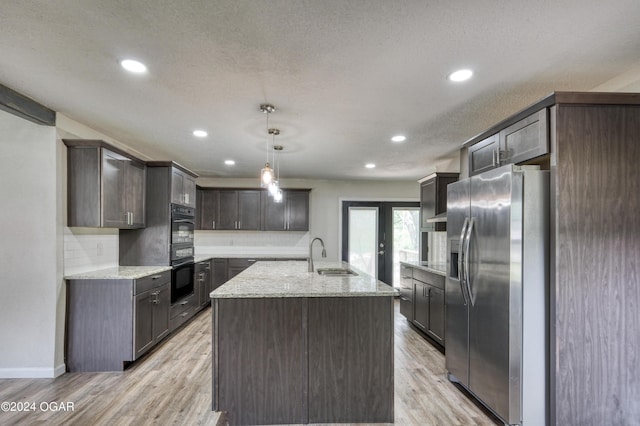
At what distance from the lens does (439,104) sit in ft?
9.20

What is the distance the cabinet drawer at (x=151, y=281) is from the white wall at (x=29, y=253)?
2.24 feet

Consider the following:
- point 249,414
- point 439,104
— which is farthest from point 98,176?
point 439,104

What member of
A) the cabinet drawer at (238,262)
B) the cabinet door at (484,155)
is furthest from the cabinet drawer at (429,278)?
the cabinet drawer at (238,262)

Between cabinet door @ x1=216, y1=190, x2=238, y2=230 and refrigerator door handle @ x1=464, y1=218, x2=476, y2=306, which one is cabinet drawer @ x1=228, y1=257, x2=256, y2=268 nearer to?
cabinet door @ x1=216, y1=190, x2=238, y2=230

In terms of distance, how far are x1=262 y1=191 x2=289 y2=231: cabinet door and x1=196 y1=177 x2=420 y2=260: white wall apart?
573mm

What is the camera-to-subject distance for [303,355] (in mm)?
2371

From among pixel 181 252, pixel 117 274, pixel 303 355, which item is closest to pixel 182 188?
pixel 181 252

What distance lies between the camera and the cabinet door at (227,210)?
6.38m

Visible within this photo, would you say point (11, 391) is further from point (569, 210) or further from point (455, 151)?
point (455, 151)

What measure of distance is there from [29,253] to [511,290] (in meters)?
4.05

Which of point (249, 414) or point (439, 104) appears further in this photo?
point (439, 104)

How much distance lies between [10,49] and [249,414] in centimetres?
279

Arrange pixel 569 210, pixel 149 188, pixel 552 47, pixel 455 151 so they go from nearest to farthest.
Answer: pixel 552 47 < pixel 569 210 < pixel 149 188 < pixel 455 151

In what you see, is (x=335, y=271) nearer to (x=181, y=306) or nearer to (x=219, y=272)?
(x=181, y=306)
